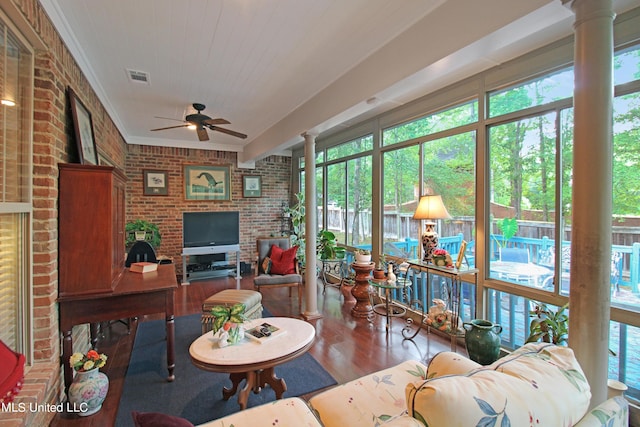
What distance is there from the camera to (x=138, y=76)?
119 inches

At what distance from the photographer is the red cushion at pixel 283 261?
437 cm

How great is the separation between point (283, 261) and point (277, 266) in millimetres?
114

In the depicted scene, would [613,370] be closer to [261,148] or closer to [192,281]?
[261,148]

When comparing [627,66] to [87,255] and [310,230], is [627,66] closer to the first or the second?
[310,230]

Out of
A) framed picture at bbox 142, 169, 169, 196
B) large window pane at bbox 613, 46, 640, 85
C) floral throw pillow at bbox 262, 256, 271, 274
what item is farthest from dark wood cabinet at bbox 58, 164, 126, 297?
framed picture at bbox 142, 169, 169, 196

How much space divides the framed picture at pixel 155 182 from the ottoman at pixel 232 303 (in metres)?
3.67

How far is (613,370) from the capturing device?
2191mm

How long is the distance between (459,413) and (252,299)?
107 inches

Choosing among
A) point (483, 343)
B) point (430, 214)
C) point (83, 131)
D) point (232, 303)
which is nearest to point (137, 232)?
point (83, 131)

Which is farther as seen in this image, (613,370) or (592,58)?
(613,370)

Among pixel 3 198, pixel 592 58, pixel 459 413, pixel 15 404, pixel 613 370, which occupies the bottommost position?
pixel 613 370

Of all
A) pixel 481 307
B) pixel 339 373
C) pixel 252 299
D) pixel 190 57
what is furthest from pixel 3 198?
pixel 481 307

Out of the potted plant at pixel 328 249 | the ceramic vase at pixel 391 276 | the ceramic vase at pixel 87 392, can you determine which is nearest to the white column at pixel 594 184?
the ceramic vase at pixel 391 276

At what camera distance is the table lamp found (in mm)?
2902
